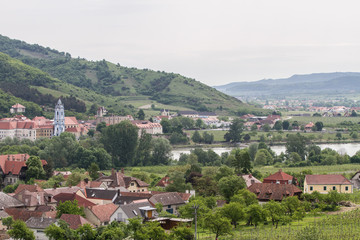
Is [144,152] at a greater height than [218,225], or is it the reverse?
[218,225]

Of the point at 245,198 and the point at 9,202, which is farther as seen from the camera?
the point at 9,202

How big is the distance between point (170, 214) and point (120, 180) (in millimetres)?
11948

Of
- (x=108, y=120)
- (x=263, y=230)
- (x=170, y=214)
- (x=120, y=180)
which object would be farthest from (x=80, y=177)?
(x=108, y=120)

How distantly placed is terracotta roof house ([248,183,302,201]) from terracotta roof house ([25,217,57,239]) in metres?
16.1

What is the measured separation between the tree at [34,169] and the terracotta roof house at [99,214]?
21.0m

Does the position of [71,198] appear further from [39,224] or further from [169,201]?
[39,224]

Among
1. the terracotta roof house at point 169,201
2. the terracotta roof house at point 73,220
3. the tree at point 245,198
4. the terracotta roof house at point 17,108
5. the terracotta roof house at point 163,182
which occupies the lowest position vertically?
the terracotta roof house at point 163,182

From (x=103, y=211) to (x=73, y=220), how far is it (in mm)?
3358

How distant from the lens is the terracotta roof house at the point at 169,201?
148 ft

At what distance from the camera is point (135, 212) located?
4069cm

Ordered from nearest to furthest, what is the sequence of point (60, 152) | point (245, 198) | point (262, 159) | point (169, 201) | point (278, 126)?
1. point (245, 198)
2. point (169, 201)
3. point (60, 152)
4. point (262, 159)
5. point (278, 126)

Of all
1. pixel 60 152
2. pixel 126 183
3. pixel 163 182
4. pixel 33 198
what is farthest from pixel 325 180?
pixel 60 152

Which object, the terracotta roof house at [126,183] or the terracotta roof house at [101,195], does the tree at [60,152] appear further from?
the terracotta roof house at [101,195]

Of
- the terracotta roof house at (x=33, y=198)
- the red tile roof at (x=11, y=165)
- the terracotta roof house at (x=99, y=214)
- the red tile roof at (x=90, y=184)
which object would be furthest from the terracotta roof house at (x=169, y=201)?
the red tile roof at (x=11, y=165)
